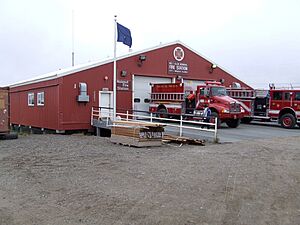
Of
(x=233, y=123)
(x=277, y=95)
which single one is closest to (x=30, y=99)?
(x=233, y=123)

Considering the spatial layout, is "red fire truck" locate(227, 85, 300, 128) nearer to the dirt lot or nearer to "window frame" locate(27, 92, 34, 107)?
the dirt lot

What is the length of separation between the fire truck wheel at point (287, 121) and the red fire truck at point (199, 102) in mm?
3270

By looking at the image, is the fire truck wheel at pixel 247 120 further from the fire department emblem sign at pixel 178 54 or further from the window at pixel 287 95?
the fire department emblem sign at pixel 178 54

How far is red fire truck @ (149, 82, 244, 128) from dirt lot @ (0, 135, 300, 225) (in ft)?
33.2

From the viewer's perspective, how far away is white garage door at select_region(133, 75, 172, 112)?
88.5ft

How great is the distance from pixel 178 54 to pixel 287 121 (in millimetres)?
9901

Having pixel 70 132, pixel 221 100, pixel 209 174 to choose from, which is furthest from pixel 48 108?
pixel 209 174

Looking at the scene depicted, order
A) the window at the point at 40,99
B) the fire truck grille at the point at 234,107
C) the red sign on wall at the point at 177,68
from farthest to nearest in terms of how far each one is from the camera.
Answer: the red sign on wall at the point at 177,68, the window at the point at 40,99, the fire truck grille at the point at 234,107

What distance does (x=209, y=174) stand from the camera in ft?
29.3

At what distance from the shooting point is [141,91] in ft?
90.1

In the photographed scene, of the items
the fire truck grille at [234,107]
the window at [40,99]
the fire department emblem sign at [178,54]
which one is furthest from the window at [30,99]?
the fire truck grille at [234,107]

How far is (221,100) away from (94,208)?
17705 mm

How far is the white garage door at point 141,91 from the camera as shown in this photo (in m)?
27.0

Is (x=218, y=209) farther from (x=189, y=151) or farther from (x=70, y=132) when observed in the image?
(x=70, y=132)
